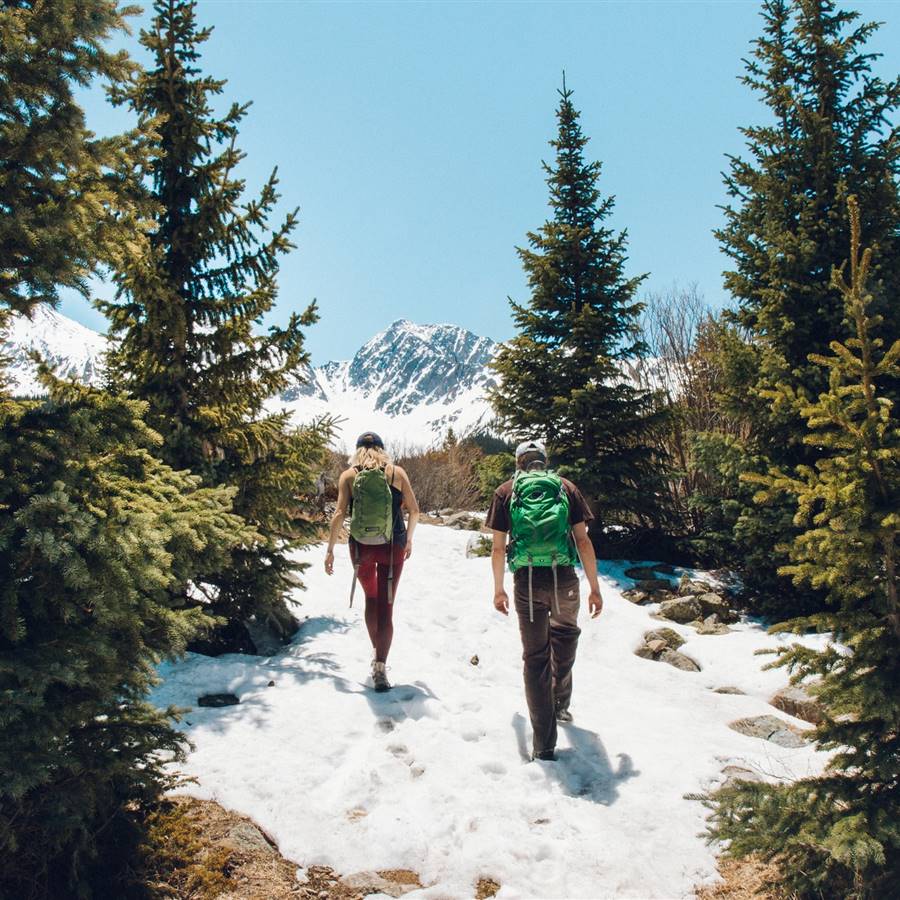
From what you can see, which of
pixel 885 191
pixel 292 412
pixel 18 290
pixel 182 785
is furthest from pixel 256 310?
pixel 885 191

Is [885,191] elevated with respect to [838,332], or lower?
elevated

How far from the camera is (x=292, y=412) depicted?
7129 mm

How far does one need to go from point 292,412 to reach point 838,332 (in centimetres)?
766

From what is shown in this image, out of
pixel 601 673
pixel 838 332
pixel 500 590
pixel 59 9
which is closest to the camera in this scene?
pixel 59 9

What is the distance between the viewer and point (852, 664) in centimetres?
304

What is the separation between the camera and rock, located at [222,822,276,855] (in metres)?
3.33

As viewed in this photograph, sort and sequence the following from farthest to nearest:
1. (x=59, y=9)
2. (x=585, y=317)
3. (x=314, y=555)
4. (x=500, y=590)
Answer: (x=314, y=555) → (x=585, y=317) → (x=500, y=590) → (x=59, y=9)

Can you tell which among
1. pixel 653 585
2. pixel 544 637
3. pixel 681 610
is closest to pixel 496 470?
pixel 653 585

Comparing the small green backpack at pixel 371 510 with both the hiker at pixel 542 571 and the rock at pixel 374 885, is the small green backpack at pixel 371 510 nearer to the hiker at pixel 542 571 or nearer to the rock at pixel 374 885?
the hiker at pixel 542 571

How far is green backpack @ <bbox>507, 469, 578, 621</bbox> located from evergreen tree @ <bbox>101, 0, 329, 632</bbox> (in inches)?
125

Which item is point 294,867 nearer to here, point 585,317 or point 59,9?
point 59,9

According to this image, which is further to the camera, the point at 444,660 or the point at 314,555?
the point at 314,555

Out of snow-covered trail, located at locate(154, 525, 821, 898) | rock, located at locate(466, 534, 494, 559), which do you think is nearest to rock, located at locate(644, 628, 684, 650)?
snow-covered trail, located at locate(154, 525, 821, 898)

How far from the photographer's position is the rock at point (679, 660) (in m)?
7.03
